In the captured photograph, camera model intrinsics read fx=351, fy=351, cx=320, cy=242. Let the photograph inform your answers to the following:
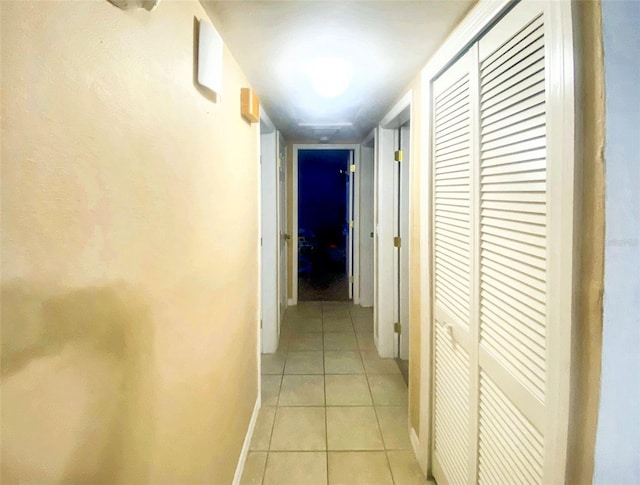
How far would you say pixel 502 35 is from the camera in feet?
3.44

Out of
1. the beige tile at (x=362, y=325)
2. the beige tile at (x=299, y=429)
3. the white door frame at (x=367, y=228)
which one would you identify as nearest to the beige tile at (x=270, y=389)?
the beige tile at (x=299, y=429)

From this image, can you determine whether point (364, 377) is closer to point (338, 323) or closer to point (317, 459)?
point (317, 459)

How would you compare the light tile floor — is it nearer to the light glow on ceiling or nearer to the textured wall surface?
the textured wall surface

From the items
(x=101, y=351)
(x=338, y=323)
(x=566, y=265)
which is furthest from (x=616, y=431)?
(x=338, y=323)

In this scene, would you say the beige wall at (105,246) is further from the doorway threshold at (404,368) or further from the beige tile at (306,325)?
the beige tile at (306,325)

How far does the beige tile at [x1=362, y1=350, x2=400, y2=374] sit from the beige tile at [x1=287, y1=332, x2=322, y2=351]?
47 cm

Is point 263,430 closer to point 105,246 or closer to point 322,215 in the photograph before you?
point 105,246

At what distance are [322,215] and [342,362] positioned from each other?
635 cm

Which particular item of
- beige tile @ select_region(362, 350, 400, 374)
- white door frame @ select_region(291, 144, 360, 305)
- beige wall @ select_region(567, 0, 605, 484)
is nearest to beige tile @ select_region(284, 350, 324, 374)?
beige tile @ select_region(362, 350, 400, 374)

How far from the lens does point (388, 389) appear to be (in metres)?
2.60

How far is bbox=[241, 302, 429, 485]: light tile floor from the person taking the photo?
1.82 m

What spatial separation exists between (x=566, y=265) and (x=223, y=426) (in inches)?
55.6

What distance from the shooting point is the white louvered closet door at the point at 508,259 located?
0.79 metres

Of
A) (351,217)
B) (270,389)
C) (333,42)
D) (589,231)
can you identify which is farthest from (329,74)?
(351,217)
